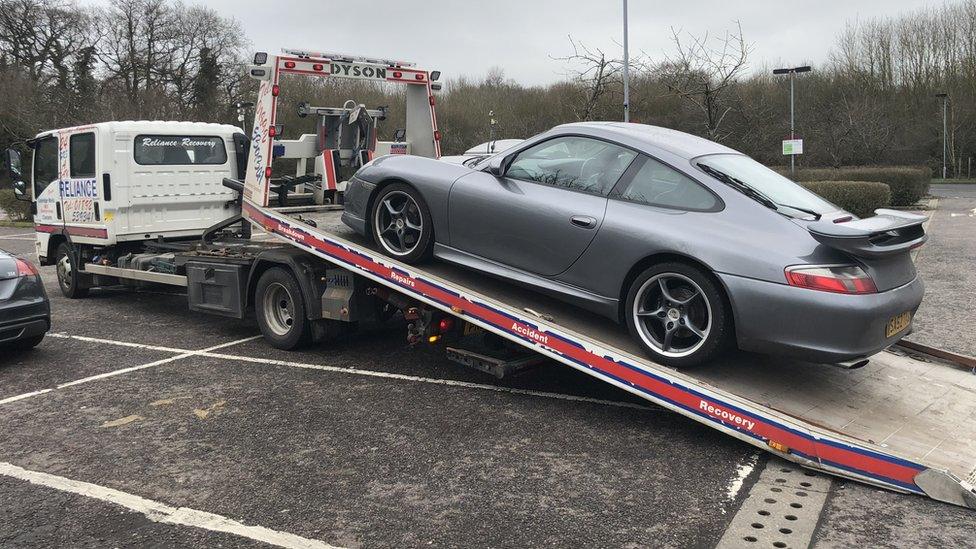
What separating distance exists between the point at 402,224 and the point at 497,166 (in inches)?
39.8

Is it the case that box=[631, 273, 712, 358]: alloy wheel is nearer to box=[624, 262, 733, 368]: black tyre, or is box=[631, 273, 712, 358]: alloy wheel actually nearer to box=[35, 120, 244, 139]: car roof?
box=[624, 262, 733, 368]: black tyre

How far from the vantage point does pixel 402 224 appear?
6027 millimetres

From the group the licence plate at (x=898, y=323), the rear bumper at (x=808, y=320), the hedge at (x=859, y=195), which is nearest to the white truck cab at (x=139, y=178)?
the rear bumper at (x=808, y=320)

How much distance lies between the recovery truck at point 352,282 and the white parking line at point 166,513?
212 centimetres

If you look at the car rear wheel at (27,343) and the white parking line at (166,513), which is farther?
the car rear wheel at (27,343)

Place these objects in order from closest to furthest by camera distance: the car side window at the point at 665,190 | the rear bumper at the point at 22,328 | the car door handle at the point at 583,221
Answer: the car side window at the point at 665,190
the car door handle at the point at 583,221
the rear bumper at the point at 22,328

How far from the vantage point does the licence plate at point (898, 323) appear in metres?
4.28

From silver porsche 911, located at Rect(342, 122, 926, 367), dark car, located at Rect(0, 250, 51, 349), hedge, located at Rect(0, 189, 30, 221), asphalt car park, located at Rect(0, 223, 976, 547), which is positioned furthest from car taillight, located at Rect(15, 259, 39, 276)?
hedge, located at Rect(0, 189, 30, 221)

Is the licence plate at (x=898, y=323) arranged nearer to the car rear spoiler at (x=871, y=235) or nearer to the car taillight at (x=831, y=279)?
the car taillight at (x=831, y=279)

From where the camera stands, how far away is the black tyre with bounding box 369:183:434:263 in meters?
5.82

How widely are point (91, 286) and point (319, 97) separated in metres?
4.07

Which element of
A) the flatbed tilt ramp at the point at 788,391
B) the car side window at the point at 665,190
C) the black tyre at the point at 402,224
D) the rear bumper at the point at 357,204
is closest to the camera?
the flatbed tilt ramp at the point at 788,391

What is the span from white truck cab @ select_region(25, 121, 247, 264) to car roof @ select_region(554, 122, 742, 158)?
5556 mm

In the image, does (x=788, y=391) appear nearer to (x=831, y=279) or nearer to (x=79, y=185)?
(x=831, y=279)
